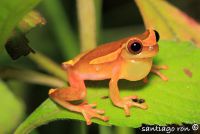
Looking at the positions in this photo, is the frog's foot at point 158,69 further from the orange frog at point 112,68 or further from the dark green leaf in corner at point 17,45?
the dark green leaf in corner at point 17,45

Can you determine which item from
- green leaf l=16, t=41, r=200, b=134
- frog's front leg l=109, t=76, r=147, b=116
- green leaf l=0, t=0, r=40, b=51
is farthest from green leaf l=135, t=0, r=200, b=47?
green leaf l=0, t=0, r=40, b=51

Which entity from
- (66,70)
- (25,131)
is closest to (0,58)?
(66,70)

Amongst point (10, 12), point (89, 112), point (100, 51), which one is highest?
point (10, 12)

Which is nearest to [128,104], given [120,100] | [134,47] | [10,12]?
[120,100]

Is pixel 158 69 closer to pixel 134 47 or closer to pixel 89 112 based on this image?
pixel 134 47

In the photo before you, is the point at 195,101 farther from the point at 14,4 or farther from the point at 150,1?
the point at 14,4

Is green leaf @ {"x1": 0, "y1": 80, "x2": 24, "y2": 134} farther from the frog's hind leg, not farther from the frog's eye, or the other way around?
the frog's eye
